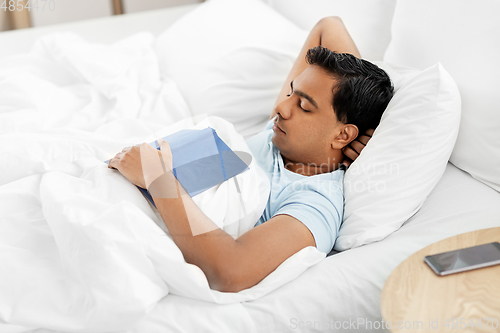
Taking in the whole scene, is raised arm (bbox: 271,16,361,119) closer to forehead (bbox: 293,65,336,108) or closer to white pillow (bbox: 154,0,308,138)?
white pillow (bbox: 154,0,308,138)

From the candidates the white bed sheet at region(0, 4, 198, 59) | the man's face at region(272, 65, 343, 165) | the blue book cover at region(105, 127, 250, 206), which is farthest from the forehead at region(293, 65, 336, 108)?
the white bed sheet at region(0, 4, 198, 59)

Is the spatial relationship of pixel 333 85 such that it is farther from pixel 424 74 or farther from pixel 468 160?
pixel 468 160

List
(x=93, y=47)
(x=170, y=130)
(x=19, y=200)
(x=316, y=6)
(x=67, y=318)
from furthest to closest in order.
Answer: (x=316, y=6) → (x=93, y=47) → (x=170, y=130) → (x=19, y=200) → (x=67, y=318)

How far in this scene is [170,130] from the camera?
1136 mm

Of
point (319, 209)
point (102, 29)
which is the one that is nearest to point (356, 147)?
point (319, 209)

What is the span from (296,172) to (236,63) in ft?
1.97

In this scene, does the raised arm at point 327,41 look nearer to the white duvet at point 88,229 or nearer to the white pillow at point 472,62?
the white pillow at point 472,62

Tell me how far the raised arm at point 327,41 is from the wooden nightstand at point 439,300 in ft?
2.46

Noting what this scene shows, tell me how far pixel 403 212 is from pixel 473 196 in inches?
6.4

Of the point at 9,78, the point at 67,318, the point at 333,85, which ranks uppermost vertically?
the point at 333,85

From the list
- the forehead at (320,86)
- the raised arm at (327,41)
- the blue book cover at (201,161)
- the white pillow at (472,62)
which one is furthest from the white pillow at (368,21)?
the blue book cover at (201,161)

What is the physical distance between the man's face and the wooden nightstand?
0.42 meters

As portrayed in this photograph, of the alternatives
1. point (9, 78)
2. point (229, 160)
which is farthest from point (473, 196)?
point (9, 78)

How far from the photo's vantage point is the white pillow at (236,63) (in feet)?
4.78
